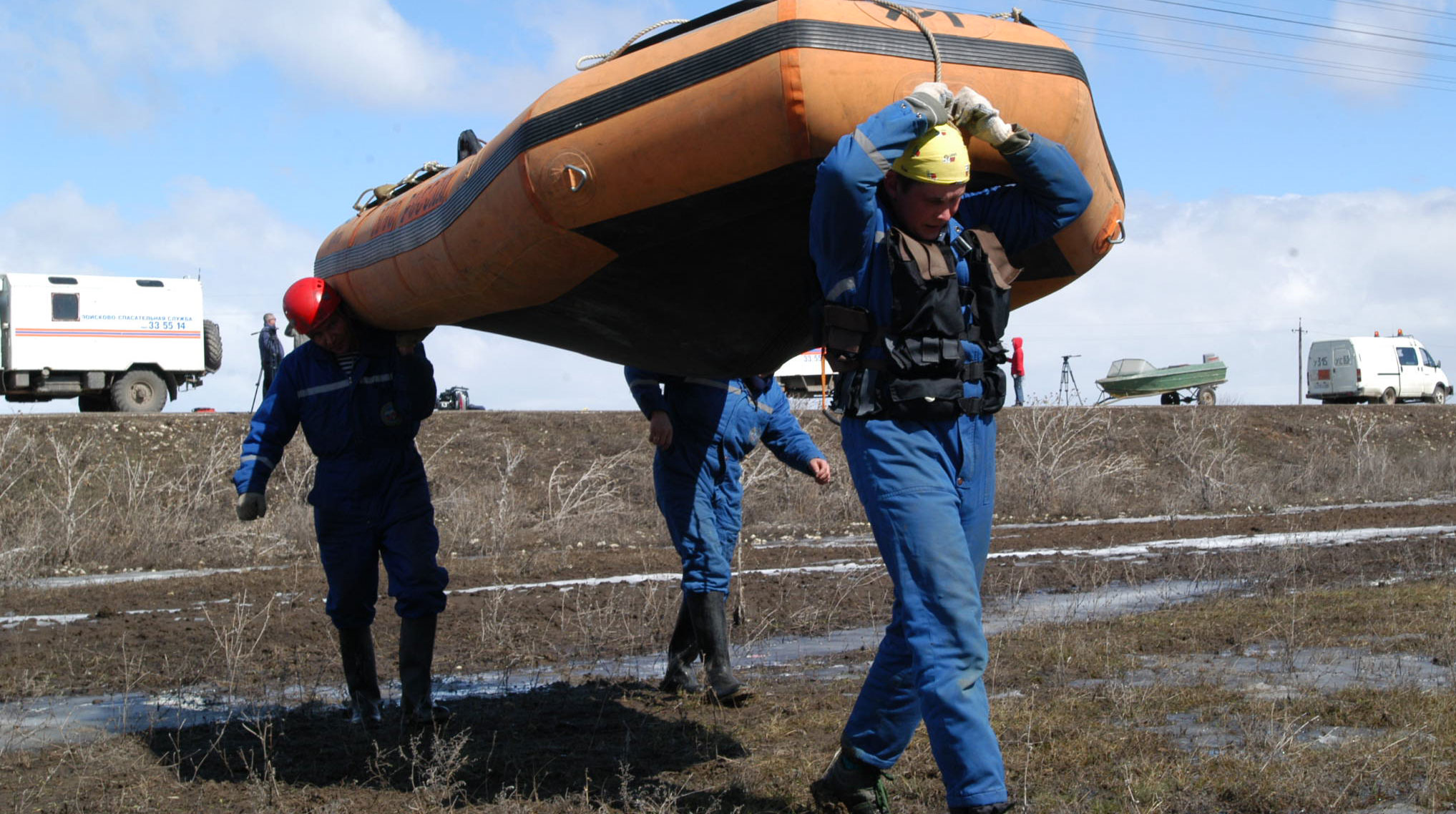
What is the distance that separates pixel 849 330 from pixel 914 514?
577mm

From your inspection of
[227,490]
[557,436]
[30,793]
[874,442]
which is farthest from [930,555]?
[557,436]

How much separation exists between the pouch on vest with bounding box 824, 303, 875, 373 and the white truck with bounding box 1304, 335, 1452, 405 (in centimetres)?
3708

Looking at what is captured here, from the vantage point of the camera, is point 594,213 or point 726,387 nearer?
point 594,213

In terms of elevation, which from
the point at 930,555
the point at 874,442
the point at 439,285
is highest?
the point at 439,285

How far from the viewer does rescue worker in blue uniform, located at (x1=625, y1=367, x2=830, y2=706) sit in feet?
17.9

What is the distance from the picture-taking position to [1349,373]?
35.9 metres

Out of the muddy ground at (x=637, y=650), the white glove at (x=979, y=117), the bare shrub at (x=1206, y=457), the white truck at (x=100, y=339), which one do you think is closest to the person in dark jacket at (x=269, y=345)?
the muddy ground at (x=637, y=650)

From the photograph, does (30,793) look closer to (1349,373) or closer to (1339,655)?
(1339,655)

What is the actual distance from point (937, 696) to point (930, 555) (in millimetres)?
377

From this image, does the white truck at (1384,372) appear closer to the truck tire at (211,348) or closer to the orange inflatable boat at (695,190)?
the truck tire at (211,348)

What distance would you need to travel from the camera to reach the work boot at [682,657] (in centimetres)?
563

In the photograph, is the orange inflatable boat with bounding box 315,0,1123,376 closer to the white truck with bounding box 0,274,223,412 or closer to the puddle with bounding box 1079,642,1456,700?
the puddle with bounding box 1079,642,1456,700

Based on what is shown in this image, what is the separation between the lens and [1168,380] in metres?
37.5

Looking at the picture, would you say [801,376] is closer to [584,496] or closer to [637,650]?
[584,496]
